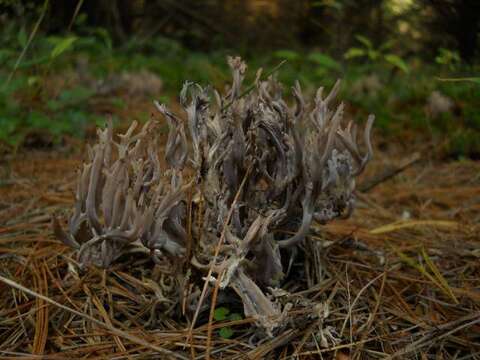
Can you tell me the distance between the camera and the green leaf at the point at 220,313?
57.4 inches

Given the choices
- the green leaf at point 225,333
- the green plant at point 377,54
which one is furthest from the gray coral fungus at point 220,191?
the green plant at point 377,54

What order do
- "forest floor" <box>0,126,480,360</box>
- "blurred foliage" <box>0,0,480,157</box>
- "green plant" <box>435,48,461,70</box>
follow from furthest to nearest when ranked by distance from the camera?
"blurred foliage" <box>0,0,480,157</box> → "green plant" <box>435,48,461,70</box> → "forest floor" <box>0,126,480,360</box>

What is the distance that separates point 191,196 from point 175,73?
4.30 m

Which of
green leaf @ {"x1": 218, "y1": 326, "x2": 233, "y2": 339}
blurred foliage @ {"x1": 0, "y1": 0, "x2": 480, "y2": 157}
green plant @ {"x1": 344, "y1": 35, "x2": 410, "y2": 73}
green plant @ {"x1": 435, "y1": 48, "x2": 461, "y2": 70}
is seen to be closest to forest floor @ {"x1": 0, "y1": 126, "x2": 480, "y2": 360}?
green leaf @ {"x1": 218, "y1": 326, "x2": 233, "y2": 339}

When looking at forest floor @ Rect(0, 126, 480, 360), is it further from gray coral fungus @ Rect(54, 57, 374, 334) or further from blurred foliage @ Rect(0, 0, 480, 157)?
blurred foliage @ Rect(0, 0, 480, 157)

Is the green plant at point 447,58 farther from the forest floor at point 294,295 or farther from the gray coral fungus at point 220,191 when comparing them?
the gray coral fungus at point 220,191

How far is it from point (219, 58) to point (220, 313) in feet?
18.8

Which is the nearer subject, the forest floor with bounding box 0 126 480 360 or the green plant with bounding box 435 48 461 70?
the forest floor with bounding box 0 126 480 360

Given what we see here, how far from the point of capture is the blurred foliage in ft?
10.5

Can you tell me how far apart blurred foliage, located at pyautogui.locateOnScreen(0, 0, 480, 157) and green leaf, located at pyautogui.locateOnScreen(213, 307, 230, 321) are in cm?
101

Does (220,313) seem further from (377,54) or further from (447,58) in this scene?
(377,54)

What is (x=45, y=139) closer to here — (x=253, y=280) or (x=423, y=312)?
(x=253, y=280)

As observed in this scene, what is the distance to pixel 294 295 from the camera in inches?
58.5

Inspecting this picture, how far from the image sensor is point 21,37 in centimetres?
252
